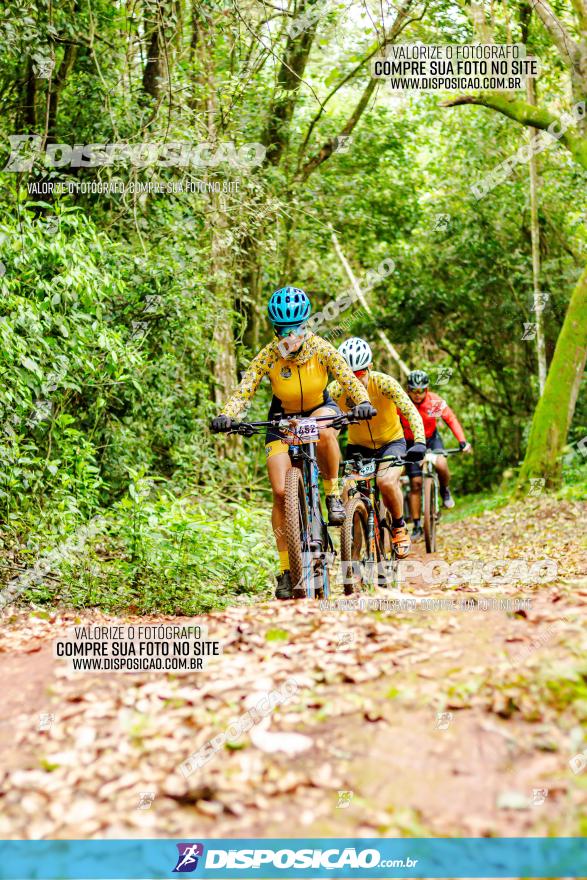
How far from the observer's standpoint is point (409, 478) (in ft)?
40.6

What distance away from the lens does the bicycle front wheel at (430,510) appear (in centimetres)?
1208

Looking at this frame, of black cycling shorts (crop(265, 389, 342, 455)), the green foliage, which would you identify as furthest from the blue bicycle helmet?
the green foliage

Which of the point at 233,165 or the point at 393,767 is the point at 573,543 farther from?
the point at 393,767

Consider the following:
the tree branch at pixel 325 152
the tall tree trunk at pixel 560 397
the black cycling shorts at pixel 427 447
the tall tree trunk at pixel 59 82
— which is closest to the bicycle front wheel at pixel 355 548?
the black cycling shorts at pixel 427 447

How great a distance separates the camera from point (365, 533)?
26.1ft

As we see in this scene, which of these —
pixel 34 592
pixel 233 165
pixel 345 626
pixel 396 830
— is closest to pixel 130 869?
pixel 396 830

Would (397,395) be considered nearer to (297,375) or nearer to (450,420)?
(297,375)

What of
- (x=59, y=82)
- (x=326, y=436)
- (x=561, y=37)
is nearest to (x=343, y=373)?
(x=326, y=436)

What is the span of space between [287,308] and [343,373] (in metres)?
0.72

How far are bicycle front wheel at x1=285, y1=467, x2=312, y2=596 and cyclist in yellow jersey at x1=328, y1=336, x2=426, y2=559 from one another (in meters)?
1.75

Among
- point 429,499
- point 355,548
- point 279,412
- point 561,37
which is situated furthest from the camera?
point 561,37

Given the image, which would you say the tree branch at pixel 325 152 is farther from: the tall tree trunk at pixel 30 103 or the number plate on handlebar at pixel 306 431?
the number plate on handlebar at pixel 306 431

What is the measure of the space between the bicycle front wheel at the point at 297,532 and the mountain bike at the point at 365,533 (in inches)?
30.7

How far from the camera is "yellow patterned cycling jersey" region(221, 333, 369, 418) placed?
7172mm
